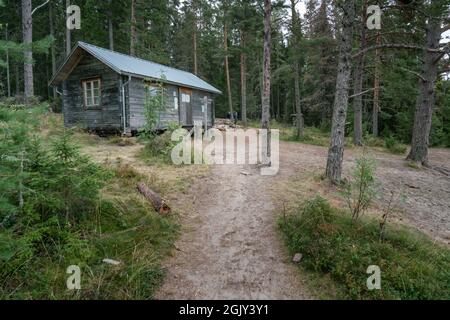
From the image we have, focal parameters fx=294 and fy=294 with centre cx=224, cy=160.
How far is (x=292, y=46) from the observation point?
52.2 feet

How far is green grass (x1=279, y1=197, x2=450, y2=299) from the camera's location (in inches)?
145

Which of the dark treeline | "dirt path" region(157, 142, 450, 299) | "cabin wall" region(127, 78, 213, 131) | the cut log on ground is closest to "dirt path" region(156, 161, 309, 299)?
"dirt path" region(157, 142, 450, 299)

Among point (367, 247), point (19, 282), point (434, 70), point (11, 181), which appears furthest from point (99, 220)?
point (434, 70)

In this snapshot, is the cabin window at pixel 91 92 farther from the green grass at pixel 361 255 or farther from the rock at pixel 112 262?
the green grass at pixel 361 255

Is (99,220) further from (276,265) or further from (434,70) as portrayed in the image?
(434,70)

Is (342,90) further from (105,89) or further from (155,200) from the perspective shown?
(105,89)

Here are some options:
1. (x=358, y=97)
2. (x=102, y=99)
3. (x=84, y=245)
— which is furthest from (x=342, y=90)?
(x=102, y=99)

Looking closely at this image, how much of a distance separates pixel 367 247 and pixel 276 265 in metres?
1.31

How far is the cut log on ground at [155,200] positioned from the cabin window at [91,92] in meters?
10.1

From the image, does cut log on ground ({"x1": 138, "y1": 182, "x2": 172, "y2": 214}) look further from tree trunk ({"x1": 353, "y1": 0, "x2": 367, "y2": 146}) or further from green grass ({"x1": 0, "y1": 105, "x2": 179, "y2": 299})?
tree trunk ({"x1": 353, "y1": 0, "x2": 367, "y2": 146})

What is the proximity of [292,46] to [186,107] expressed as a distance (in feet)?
22.9

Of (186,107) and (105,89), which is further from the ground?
(105,89)

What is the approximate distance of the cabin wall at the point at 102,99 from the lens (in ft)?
44.8

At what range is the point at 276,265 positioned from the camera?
14.0ft
